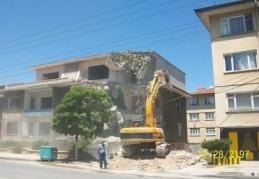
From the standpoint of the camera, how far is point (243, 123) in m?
22.3

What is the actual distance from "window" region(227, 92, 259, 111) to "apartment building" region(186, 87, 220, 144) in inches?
1288

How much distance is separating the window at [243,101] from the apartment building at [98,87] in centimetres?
925

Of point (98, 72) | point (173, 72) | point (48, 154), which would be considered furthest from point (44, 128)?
point (173, 72)

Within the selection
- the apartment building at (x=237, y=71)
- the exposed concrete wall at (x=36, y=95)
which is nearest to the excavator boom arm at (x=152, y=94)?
the apartment building at (x=237, y=71)

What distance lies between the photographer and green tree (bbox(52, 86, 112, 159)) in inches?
950

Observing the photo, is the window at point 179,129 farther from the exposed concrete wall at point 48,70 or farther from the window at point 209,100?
the window at point 209,100

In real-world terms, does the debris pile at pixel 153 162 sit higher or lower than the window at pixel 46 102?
lower

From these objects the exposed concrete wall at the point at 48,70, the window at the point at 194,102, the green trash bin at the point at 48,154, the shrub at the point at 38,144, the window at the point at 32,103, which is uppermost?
the exposed concrete wall at the point at 48,70

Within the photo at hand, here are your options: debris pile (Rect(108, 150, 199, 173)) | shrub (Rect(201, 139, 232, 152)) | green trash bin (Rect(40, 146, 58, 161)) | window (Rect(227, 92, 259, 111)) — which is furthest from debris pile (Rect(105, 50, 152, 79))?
shrub (Rect(201, 139, 232, 152))

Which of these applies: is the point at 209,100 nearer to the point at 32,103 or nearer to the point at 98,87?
the point at 98,87

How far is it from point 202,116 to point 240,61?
3516 cm

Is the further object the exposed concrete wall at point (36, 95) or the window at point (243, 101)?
the exposed concrete wall at point (36, 95)

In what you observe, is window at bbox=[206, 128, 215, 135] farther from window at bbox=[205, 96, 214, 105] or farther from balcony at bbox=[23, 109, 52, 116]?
balcony at bbox=[23, 109, 52, 116]

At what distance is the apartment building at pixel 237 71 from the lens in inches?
877
